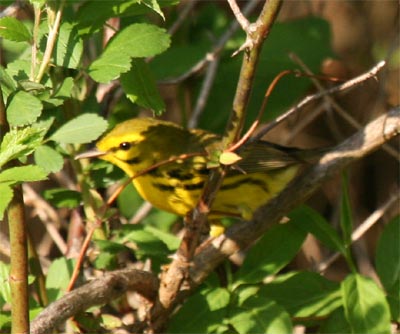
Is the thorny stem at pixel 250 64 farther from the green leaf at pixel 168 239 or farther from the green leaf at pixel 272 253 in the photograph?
the green leaf at pixel 168 239

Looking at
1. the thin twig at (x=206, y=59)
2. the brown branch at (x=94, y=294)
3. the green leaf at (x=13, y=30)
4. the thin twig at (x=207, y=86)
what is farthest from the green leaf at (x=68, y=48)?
the thin twig at (x=207, y=86)

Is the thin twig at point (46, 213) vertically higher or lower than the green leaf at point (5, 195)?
lower

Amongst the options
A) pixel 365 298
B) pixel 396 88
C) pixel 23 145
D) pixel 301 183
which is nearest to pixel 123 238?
pixel 301 183

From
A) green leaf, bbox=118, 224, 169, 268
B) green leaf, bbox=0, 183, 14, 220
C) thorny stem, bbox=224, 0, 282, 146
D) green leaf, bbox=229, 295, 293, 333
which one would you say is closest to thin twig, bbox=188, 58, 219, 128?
green leaf, bbox=118, 224, 169, 268

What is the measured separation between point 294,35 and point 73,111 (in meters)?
1.59

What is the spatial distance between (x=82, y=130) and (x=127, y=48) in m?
0.24

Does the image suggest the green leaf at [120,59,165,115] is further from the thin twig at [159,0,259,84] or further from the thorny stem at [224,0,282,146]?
the thin twig at [159,0,259,84]

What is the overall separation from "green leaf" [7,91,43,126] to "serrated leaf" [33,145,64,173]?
0.34m

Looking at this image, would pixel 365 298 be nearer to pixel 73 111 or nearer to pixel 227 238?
pixel 227 238

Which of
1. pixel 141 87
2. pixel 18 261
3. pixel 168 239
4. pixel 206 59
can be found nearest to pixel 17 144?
pixel 18 261

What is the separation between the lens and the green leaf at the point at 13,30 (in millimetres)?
1943

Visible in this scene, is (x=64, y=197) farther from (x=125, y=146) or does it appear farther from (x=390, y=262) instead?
(x=390, y=262)

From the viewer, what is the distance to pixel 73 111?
2.79 metres

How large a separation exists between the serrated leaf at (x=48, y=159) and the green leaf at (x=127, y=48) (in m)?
0.30
